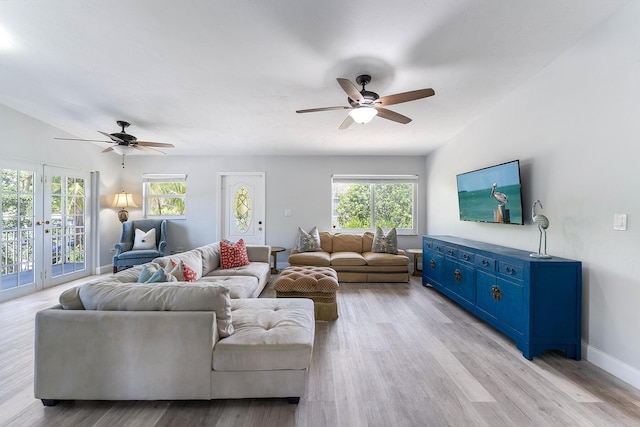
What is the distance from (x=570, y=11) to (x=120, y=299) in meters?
3.50

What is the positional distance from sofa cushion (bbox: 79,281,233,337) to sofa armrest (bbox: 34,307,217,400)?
5 cm

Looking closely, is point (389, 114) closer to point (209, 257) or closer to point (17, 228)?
point (209, 257)

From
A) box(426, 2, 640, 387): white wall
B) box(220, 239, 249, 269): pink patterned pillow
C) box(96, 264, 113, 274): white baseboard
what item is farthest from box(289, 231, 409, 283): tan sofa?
box(96, 264, 113, 274): white baseboard

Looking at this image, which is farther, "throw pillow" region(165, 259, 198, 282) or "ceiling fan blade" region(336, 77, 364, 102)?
"throw pillow" region(165, 259, 198, 282)

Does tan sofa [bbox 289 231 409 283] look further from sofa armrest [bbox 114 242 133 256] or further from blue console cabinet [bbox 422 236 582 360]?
sofa armrest [bbox 114 242 133 256]

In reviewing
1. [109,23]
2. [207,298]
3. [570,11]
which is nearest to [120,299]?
[207,298]

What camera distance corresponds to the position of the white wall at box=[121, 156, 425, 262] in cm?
567

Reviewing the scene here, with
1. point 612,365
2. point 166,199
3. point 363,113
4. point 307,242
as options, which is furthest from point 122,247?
point 612,365

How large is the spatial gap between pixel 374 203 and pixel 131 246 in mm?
4895

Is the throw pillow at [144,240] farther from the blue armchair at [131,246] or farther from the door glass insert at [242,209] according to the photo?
the door glass insert at [242,209]

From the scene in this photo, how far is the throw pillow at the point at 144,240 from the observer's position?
16.5 ft

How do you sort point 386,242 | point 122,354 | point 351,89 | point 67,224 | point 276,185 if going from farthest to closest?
point 276,185 < point 386,242 < point 67,224 < point 351,89 < point 122,354

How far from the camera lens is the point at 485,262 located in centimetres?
279

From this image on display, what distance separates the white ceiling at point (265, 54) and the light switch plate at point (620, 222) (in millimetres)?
1410
